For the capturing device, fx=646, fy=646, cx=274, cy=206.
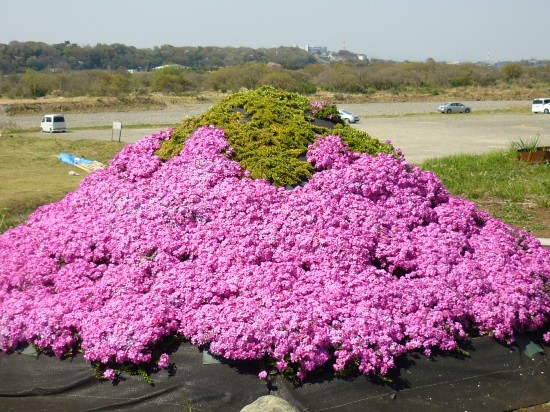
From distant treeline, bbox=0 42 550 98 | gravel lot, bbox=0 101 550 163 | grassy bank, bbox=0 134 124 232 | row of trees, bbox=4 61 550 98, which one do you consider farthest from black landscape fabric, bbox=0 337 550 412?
distant treeline, bbox=0 42 550 98

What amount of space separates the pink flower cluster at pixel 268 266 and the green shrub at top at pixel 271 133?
185mm

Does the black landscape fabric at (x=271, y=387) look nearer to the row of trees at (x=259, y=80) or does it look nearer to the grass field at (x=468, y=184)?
the grass field at (x=468, y=184)

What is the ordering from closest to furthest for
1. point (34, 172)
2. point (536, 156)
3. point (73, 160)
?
point (536, 156)
point (34, 172)
point (73, 160)

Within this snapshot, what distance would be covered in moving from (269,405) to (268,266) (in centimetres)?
136

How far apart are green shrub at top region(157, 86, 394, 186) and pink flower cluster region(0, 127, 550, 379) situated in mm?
185

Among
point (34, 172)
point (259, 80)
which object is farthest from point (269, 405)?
point (259, 80)

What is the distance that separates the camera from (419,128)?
37.4 m

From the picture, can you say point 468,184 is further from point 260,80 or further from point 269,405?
point 260,80

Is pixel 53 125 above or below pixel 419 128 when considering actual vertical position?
below

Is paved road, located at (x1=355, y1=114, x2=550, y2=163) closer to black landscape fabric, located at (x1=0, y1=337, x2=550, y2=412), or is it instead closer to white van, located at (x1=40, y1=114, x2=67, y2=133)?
black landscape fabric, located at (x1=0, y1=337, x2=550, y2=412)

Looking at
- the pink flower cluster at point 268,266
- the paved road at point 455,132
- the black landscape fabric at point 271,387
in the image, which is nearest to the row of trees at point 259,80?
the paved road at point 455,132

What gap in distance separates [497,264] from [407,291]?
104cm

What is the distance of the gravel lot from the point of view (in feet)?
90.5

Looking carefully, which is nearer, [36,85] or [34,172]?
[34,172]
